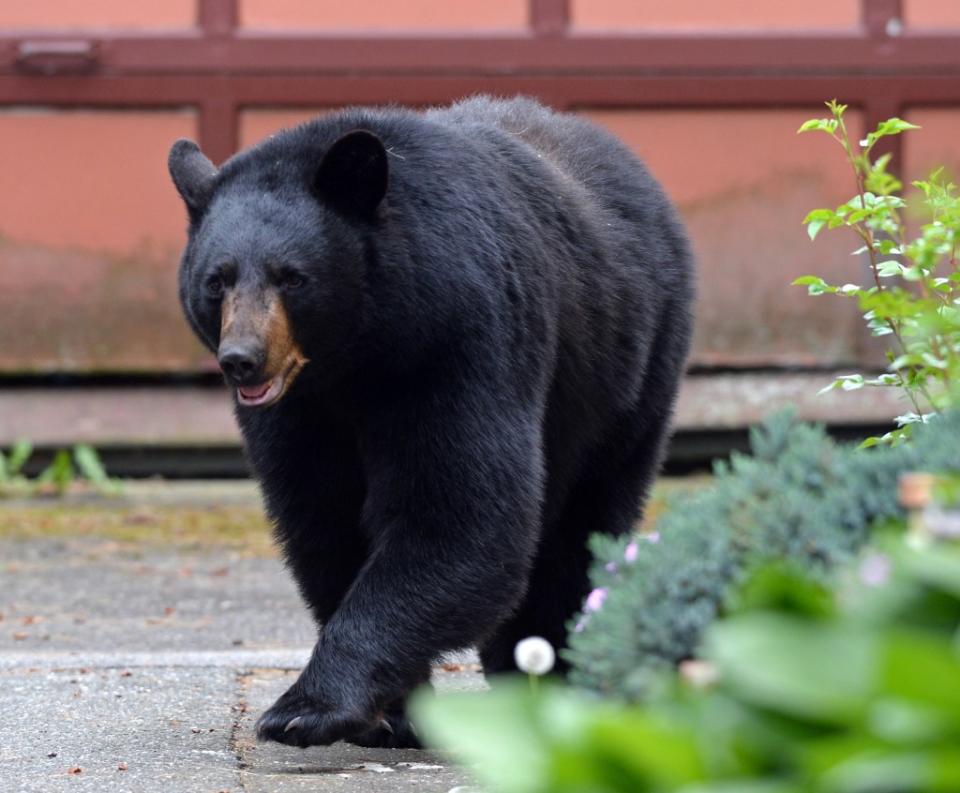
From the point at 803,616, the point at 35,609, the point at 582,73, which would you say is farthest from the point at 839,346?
the point at 803,616

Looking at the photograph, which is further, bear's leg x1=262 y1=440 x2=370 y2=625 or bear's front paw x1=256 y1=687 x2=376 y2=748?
bear's leg x1=262 y1=440 x2=370 y2=625

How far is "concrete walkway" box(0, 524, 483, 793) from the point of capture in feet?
12.1

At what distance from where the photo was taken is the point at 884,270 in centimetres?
390

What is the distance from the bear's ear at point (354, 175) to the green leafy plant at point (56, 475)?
17.0ft

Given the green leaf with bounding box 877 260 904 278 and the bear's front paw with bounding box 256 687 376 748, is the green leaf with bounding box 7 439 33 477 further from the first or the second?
the green leaf with bounding box 877 260 904 278

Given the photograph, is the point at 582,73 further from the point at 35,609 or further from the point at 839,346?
the point at 35,609

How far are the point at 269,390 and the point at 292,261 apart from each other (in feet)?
0.95

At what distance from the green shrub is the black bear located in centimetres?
154

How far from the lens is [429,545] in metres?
3.91

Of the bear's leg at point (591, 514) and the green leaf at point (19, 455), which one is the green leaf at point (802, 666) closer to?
the bear's leg at point (591, 514)

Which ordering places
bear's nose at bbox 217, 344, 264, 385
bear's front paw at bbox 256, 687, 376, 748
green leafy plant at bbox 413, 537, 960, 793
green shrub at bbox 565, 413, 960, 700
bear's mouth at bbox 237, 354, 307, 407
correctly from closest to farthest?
green leafy plant at bbox 413, 537, 960, 793 → green shrub at bbox 565, 413, 960, 700 → bear's front paw at bbox 256, 687, 376, 748 → bear's nose at bbox 217, 344, 264, 385 → bear's mouth at bbox 237, 354, 307, 407

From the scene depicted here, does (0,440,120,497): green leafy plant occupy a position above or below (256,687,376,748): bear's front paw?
below

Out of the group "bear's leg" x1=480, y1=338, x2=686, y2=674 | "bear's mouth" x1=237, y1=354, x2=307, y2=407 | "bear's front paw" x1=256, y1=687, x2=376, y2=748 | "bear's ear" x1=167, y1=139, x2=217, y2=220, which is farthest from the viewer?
"bear's leg" x1=480, y1=338, x2=686, y2=674

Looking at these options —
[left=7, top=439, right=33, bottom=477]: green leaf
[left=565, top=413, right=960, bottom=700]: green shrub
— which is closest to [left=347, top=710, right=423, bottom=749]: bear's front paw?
[left=565, top=413, right=960, bottom=700]: green shrub
